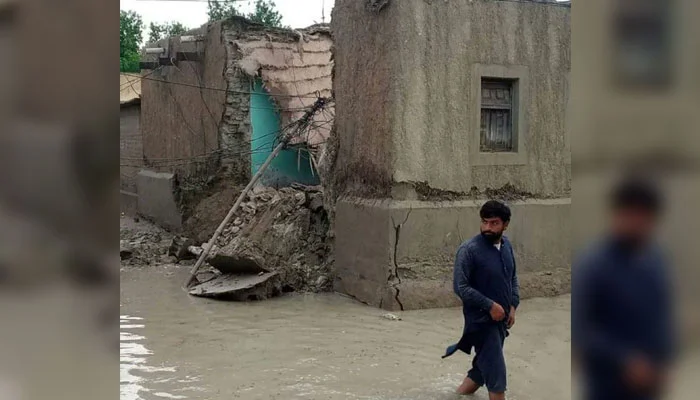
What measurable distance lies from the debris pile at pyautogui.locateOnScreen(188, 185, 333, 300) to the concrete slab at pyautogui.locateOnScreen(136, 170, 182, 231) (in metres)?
3.57

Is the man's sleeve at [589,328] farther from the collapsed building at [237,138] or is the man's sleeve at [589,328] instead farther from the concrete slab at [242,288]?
the collapsed building at [237,138]

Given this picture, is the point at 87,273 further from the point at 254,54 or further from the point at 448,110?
the point at 254,54

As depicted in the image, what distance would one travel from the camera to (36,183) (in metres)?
1.50

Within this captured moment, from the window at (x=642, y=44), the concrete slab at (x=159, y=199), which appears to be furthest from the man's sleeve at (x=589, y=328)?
the concrete slab at (x=159, y=199)

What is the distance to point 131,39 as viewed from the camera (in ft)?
86.3

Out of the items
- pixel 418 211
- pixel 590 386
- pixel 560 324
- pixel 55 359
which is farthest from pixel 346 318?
pixel 590 386

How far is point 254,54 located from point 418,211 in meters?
5.64

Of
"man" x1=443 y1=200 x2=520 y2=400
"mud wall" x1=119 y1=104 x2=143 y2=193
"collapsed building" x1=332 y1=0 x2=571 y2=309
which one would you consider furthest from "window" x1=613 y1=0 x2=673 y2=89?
"mud wall" x1=119 y1=104 x2=143 y2=193

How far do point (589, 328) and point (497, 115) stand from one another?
7.54 meters

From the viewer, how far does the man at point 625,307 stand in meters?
0.97

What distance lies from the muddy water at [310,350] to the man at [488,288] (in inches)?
18.8

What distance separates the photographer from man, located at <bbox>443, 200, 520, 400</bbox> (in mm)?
4402

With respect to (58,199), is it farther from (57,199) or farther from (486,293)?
(486,293)

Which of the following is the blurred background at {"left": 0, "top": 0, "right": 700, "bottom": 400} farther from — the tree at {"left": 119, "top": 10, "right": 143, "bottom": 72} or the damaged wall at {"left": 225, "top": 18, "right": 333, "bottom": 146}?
the tree at {"left": 119, "top": 10, "right": 143, "bottom": 72}
